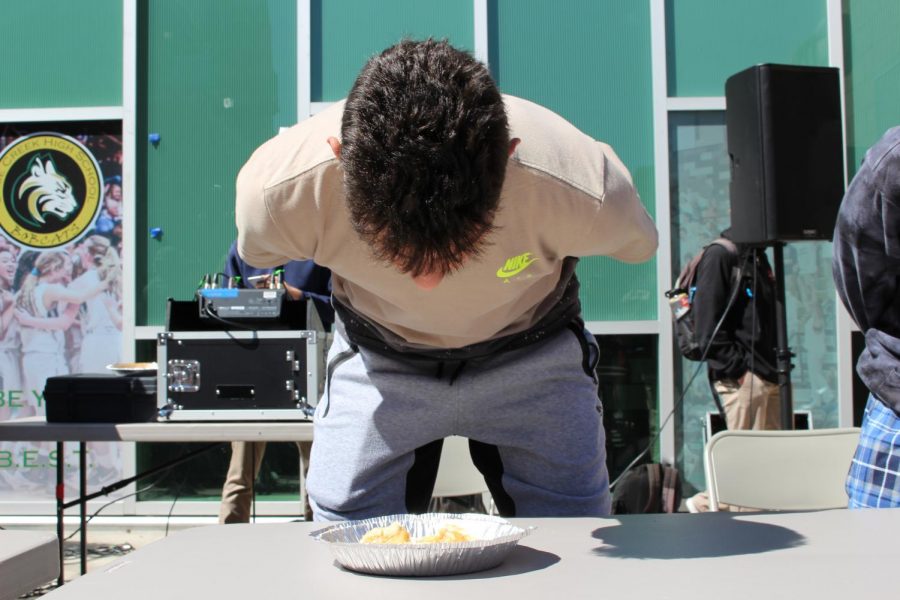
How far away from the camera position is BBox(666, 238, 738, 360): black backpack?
4.33m

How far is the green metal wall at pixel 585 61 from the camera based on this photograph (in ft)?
16.4

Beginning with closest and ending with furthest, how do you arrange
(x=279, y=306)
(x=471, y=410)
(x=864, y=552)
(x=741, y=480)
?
(x=864, y=552)
(x=471, y=410)
(x=741, y=480)
(x=279, y=306)

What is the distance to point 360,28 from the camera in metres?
5.07

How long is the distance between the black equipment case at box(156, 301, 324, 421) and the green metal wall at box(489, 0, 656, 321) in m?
2.58

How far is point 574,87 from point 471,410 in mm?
3721

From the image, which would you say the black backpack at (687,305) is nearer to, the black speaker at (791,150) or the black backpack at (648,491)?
the black speaker at (791,150)

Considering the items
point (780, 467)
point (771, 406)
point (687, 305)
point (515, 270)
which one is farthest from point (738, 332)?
point (515, 270)

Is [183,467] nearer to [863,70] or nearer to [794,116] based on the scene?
[794,116]

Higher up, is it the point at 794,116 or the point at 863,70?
the point at 863,70

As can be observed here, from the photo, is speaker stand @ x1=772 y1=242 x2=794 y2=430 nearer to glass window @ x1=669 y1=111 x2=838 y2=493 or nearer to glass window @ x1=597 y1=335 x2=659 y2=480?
glass window @ x1=669 y1=111 x2=838 y2=493

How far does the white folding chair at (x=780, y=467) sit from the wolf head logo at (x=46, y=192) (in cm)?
413

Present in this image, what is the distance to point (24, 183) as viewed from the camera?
16.6ft

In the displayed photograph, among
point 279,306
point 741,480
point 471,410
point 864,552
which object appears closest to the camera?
point 864,552

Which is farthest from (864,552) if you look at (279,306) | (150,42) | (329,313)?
(150,42)
